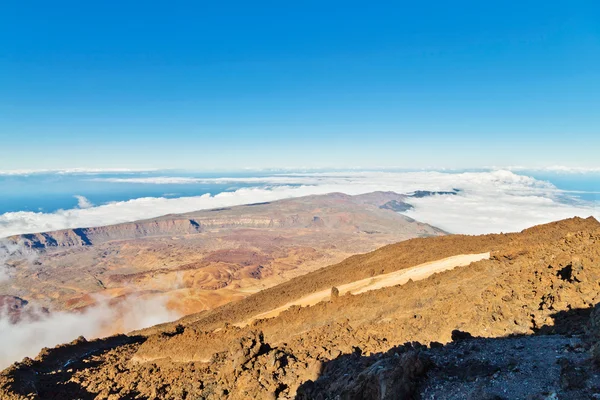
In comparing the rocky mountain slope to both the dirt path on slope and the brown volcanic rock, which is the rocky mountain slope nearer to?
the brown volcanic rock

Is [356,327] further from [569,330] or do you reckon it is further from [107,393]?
[107,393]

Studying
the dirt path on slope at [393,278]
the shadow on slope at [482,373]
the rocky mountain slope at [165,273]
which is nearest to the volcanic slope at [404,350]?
the shadow on slope at [482,373]

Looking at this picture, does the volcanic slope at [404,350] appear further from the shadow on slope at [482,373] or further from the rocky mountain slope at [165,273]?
the rocky mountain slope at [165,273]

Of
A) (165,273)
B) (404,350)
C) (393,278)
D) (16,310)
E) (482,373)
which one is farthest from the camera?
(165,273)

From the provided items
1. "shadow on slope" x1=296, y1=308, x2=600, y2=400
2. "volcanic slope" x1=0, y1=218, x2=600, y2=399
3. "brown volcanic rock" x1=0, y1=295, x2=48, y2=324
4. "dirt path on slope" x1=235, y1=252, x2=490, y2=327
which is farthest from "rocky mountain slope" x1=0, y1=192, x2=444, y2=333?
→ "shadow on slope" x1=296, y1=308, x2=600, y2=400

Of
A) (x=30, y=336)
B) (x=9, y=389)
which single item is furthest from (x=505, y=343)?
(x=30, y=336)

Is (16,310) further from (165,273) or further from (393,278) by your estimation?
(393,278)

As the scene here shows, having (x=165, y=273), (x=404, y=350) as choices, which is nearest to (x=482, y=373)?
(x=404, y=350)
